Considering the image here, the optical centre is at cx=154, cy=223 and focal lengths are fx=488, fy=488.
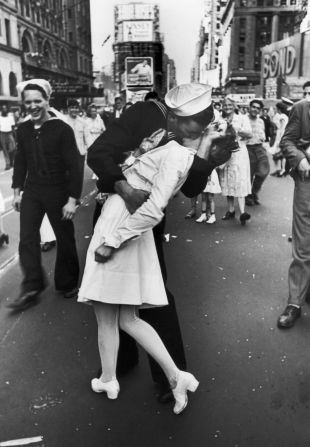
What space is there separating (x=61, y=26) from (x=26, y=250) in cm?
5659

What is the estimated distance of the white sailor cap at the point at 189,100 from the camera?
2.42 metres

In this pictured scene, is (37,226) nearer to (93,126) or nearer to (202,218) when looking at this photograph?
(202,218)

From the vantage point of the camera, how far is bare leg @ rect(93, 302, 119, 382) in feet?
8.86

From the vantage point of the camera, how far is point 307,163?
379 cm

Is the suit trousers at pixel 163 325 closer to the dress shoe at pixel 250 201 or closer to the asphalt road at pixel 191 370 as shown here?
the asphalt road at pixel 191 370

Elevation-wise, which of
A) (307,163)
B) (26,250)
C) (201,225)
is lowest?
(201,225)

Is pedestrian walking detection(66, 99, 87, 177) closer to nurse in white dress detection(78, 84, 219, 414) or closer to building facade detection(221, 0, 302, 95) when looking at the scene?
nurse in white dress detection(78, 84, 219, 414)

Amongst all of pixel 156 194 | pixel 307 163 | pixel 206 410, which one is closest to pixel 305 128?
pixel 307 163

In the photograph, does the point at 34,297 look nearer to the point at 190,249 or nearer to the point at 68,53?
the point at 190,249

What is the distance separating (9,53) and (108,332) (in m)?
41.8

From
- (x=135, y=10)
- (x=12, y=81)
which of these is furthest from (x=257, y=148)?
(x=135, y=10)

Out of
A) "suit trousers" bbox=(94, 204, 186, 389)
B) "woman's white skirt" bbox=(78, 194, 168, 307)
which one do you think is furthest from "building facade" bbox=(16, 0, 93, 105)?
"woman's white skirt" bbox=(78, 194, 168, 307)

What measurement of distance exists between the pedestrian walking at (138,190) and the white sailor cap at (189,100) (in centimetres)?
3

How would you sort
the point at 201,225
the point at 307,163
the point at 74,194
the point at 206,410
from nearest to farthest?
the point at 206,410 < the point at 307,163 < the point at 74,194 < the point at 201,225
